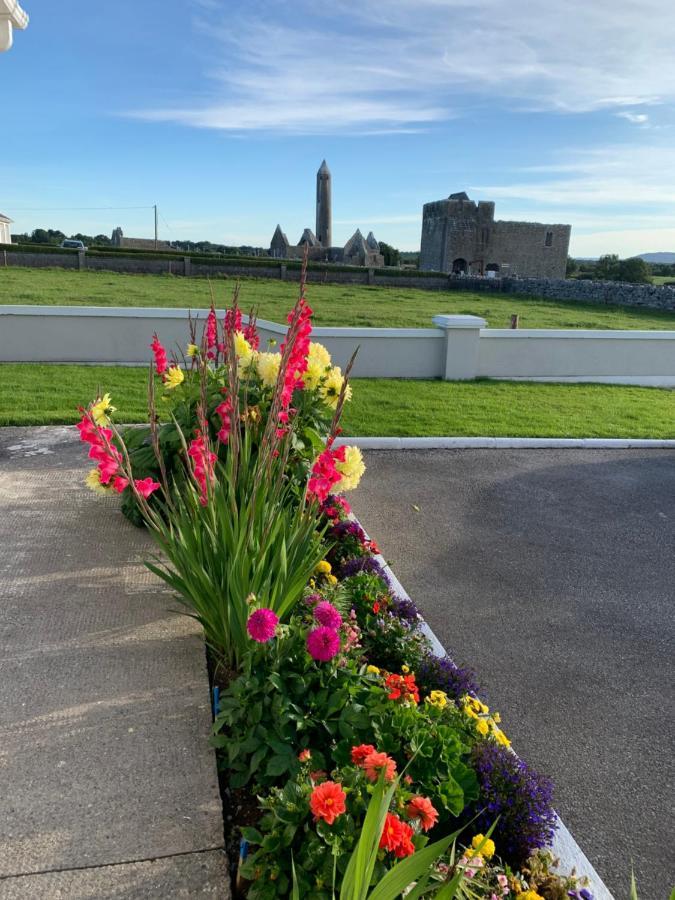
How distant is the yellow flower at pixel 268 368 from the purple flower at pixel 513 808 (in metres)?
2.38

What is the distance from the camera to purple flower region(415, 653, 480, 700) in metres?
2.73

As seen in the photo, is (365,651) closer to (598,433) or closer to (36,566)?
(36,566)

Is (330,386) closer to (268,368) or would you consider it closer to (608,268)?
(268,368)

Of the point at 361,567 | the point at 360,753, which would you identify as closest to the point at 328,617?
the point at 360,753

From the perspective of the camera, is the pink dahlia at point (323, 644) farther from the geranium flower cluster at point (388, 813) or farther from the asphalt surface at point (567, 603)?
the asphalt surface at point (567, 603)

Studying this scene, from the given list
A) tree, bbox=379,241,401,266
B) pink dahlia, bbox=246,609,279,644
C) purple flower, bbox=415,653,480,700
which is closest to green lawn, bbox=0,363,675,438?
purple flower, bbox=415,653,480,700

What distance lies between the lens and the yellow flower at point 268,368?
12.9 ft

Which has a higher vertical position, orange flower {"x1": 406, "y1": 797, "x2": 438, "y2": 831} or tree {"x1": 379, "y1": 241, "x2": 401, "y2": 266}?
tree {"x1": 379, "y1": 241, "x2": 401, "y2": 266}

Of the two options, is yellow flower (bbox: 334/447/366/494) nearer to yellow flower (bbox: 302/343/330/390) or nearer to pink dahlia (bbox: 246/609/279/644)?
yellow flower (bbox: 302/343/330/390)

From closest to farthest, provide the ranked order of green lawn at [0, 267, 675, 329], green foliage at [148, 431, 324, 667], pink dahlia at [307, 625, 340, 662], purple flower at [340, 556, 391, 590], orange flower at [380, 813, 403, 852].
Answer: orange flower at [380, 813, 403, 852], pink dahlia at [307, 625, 340, 662], green foliage at [148, 431, 324, 667], purple flower at [340, 556, 391, 590], green lawn at [0, 267, 675, 329]

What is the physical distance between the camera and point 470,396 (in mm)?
9805

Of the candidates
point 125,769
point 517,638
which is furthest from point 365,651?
point 517,638

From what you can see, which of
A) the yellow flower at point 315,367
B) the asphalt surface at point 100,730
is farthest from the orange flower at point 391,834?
the yellow flower at point 315,367

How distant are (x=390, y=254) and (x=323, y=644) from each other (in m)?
68.4
